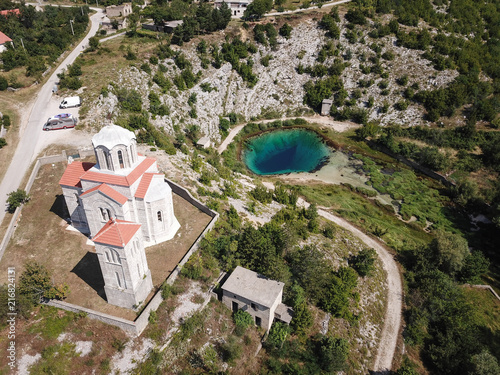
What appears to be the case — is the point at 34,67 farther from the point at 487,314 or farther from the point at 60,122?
the point at 487,314

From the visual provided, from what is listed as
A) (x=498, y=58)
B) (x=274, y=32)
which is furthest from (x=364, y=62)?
(x=498, y=58)

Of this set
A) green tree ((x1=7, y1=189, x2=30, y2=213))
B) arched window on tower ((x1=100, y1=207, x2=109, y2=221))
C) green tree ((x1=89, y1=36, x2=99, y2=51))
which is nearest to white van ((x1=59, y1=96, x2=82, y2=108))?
green tree ((x1=7, y1=189, x2=30, y2=213))

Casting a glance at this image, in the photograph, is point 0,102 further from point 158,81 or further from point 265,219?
point 265,219

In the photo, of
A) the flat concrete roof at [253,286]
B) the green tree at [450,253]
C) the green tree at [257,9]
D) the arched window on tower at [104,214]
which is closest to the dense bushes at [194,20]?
the green tree at [257,9]

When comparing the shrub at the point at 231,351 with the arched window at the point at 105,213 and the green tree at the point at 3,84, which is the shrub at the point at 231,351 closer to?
the arched window at the point at 105,213

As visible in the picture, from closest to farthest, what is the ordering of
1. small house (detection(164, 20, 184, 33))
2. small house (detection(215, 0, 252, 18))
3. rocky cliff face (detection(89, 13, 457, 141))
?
rocky cliff face (detection(89, 13, 457, 141)) < small house (detection(164, 20, 184, 33)) < small house (detection(215, 0, 252, 18))

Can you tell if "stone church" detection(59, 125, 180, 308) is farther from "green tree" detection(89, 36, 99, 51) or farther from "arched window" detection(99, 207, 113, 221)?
"green tree" detection(89, 36, 99, 51)

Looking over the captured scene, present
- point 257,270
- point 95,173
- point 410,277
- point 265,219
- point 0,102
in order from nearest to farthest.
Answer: point 95,173 < point 257,270 < point 410,277 < point 265,219 < point 0,102
